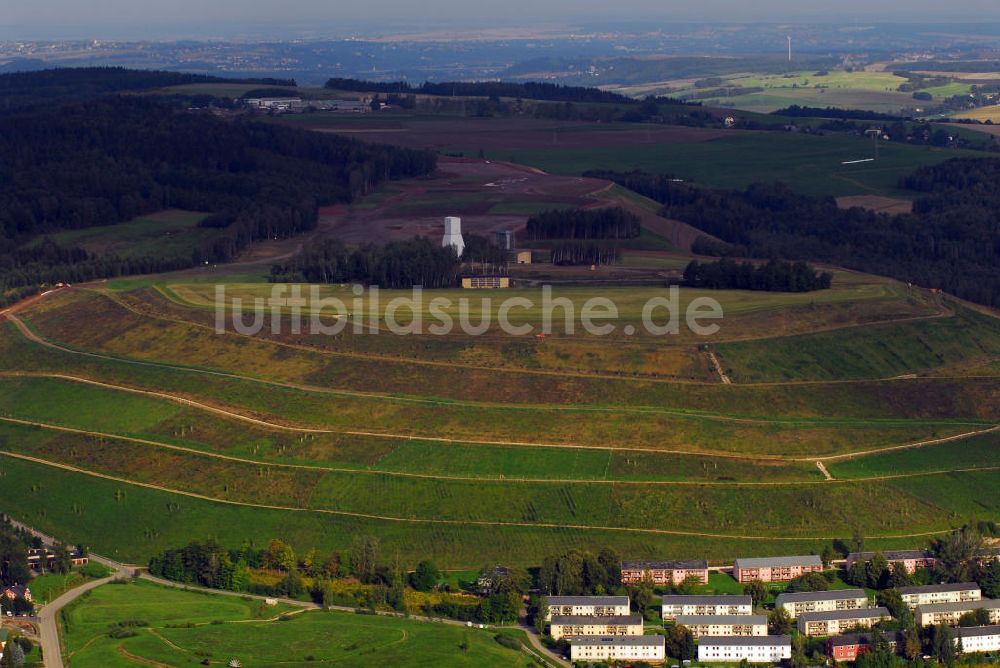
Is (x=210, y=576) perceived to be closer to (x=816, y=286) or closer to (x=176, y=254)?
(x=816, y=286)

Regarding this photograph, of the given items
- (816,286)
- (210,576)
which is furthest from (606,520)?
(816,286)

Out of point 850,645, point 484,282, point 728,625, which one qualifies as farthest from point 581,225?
point 850,645

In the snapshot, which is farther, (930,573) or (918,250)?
(918,250)

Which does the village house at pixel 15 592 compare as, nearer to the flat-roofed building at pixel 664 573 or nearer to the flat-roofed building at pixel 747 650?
the flat-roofed building at pixel 664 573

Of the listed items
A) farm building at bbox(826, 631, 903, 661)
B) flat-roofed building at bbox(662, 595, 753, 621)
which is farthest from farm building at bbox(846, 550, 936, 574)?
farm building at bbox(826, 631, 903, 661)

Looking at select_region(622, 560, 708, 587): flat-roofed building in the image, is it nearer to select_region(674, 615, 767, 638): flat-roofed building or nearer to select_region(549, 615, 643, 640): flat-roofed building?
select_region(549, 615, 643, 640): flat-roofed building

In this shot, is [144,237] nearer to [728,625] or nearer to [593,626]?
[593,626]

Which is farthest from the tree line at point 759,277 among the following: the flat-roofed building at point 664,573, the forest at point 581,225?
the flat-roofed building at point 664,573
